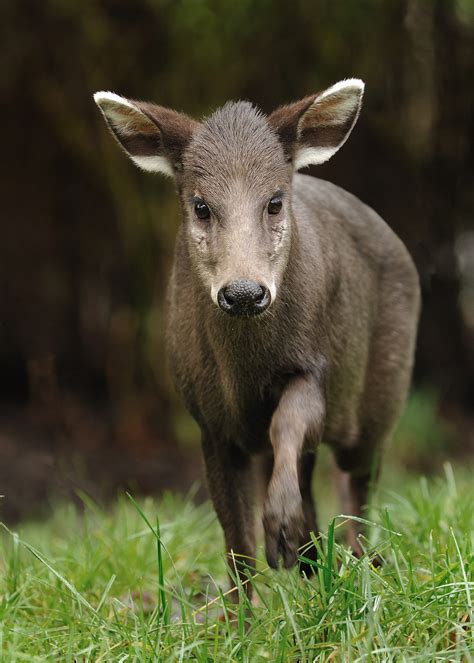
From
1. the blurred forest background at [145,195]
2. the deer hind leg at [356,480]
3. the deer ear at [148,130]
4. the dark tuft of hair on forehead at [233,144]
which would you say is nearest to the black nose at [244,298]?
the dark tuft of hair on forehead at [233,144]

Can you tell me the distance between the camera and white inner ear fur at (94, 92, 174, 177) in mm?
4738

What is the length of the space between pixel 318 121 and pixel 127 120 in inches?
32.4

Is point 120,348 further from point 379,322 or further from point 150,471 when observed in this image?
point 379,322

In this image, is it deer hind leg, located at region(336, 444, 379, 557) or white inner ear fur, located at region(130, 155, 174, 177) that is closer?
white inner ear fur, located at region(130, 155, 174, 177)

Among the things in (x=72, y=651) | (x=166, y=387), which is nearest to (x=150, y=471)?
(x=166, y=387)

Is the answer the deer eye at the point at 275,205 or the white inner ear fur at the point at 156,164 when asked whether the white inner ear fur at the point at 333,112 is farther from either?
the white inner ear fur at the point at 156,164

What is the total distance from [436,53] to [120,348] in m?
4.25

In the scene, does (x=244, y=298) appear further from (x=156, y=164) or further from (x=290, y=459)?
(x=156, y=164)

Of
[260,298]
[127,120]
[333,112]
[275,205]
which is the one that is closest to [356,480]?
[275,205]

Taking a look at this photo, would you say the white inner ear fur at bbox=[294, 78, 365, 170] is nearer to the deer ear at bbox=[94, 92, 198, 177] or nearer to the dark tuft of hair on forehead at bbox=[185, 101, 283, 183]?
the dark tuft of hair on forehead at bbox=[185, 101, 283, 183]

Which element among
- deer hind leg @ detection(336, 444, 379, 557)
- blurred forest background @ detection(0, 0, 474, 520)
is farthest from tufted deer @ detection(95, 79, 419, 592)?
blurred forest background @ detection(0, 0, 474, 520)

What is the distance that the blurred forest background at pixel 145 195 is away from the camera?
10.2 metres

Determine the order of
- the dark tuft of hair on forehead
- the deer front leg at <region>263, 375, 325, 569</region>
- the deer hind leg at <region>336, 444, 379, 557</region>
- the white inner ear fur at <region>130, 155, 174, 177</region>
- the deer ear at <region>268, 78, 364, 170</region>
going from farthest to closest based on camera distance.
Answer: the deer hind leg at <region>336, 444, 379, 557</region> → the white inner ear fur at <region>130, 155, 174, 177</region> → the deer ear at <region>268, 78, 364, 170</region> → the dark tuft of hair on forehead → the deer front leg at <region>263, 375, 325, 569</region>

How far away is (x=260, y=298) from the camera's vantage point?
4090 millimetres
